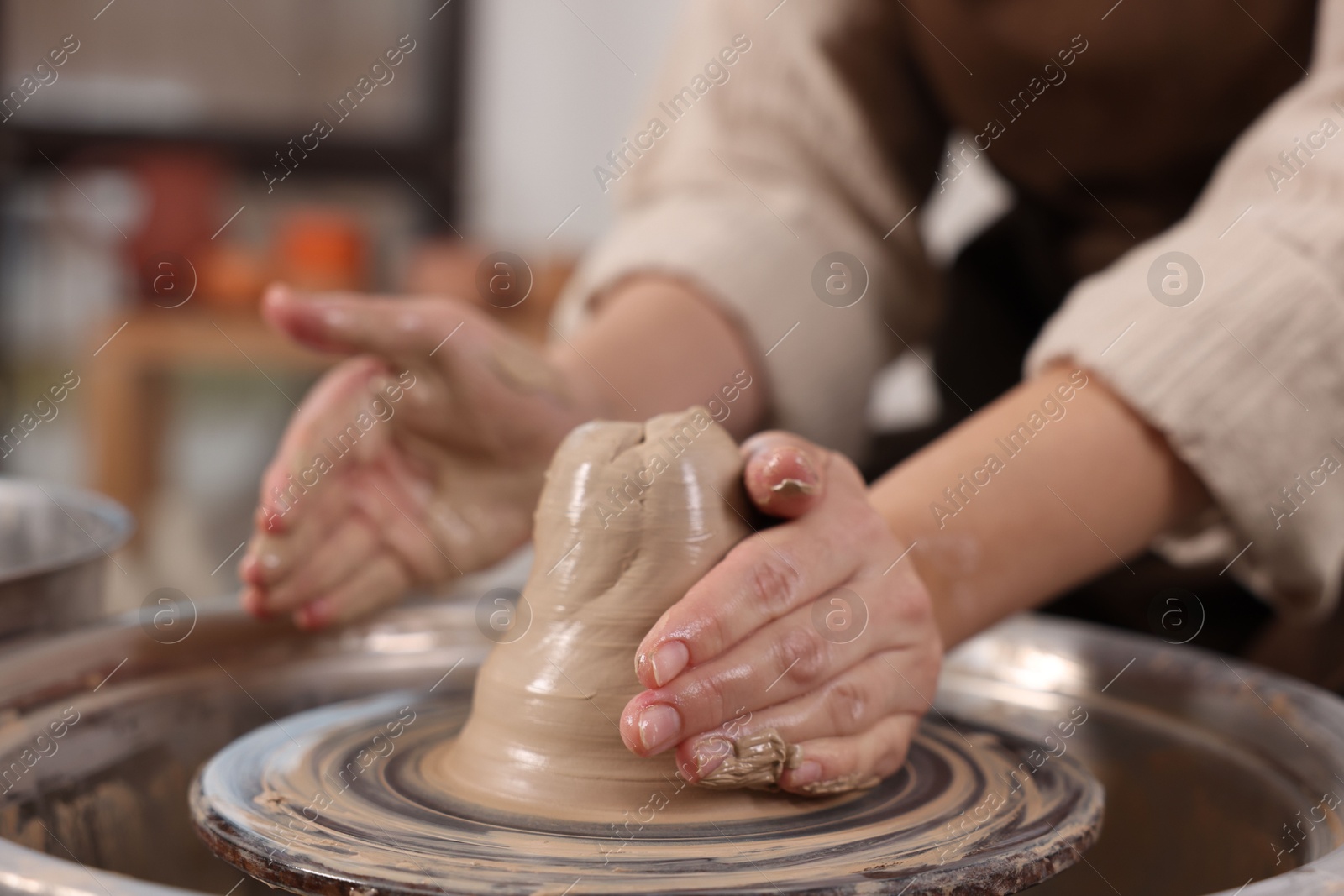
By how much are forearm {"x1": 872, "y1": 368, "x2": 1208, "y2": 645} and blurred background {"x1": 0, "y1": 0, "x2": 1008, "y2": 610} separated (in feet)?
5.88

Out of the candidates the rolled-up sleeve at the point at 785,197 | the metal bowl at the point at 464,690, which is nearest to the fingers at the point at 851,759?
the metal bowl at the point at 464,690

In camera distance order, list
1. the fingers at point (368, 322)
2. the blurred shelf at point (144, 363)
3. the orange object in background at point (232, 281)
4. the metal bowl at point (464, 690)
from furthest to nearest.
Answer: the orange object in background at point (232, 281)
the blurred shelf at point (144, 363)
the fingers at point (368, 322)
the metal bowl at point (464, 690)

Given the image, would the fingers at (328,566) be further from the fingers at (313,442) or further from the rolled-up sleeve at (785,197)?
the rolled-up sleeve at (785,197)

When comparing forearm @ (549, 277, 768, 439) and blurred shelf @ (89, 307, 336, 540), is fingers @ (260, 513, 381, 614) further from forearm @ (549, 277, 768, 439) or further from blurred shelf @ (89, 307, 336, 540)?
blurred shelf @ (89, 307, 336, 540)

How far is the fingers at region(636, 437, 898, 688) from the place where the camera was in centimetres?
43

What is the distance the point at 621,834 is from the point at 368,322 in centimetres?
34

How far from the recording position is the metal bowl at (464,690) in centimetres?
53

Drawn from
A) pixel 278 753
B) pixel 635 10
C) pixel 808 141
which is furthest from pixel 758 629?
pixel 635 10

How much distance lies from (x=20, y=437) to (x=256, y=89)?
0.94 metres

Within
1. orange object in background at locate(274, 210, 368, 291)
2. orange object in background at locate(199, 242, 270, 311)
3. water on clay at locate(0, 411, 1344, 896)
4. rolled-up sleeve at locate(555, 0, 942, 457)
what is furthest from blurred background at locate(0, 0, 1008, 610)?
water on clay at locate(0, 411, 1344, 896)

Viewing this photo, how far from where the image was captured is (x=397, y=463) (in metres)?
0.75

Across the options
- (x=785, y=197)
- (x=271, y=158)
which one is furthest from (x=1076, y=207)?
(x=271, y=158)

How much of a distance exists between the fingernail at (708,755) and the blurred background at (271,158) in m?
1.98

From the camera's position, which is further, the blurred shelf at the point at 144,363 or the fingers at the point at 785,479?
the blurred shelf at the point at 144,363
